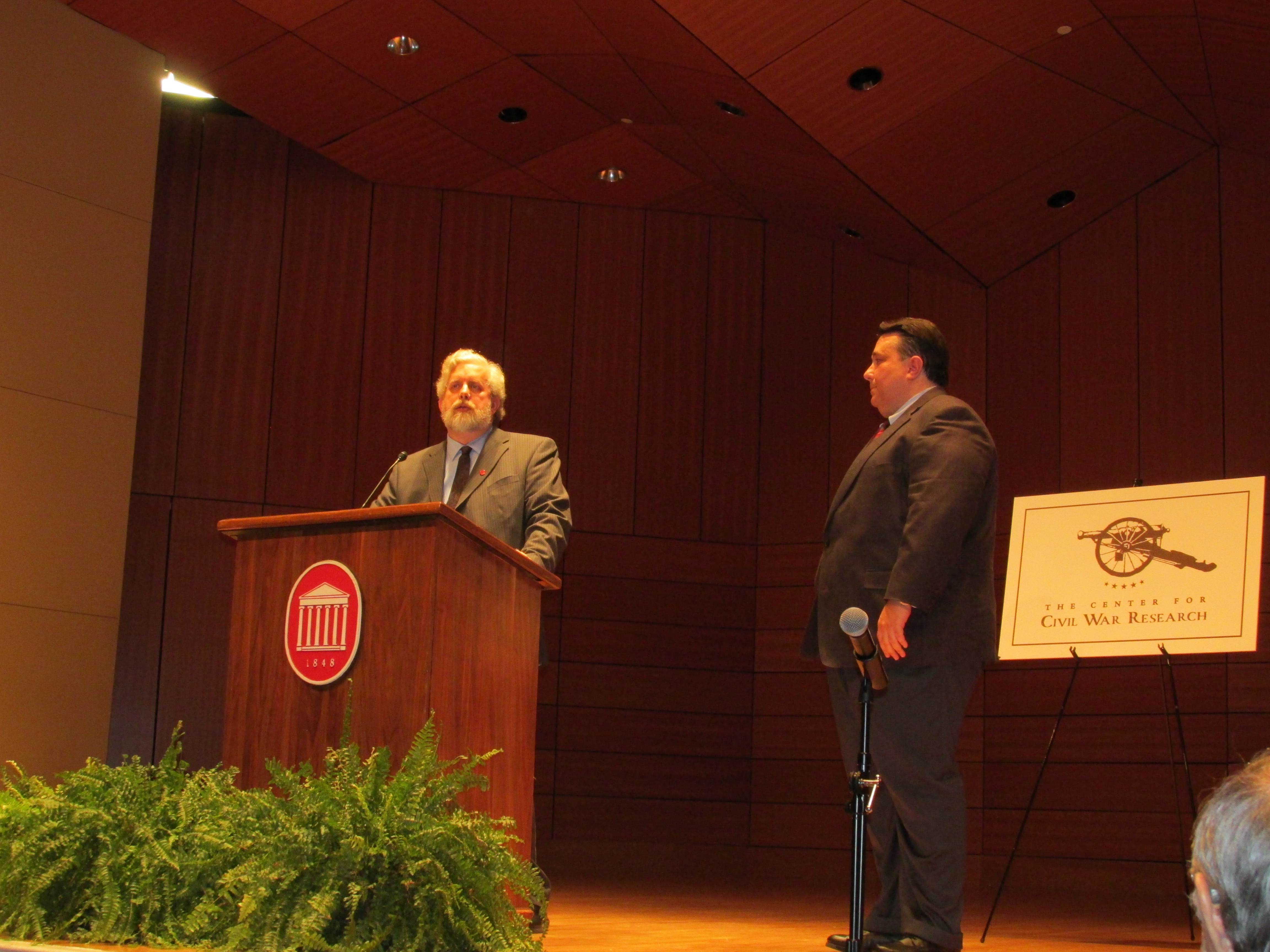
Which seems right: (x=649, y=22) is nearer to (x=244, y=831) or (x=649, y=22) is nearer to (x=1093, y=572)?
(x=1093, y=572)

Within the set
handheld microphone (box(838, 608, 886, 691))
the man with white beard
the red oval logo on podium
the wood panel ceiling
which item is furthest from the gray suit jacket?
the wood panel ceiling

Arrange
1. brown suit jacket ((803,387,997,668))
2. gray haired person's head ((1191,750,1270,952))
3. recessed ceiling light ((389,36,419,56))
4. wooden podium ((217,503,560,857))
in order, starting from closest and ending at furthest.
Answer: gray haired person's head ((1191,750,1270,952))
wooden podium ((217,503,560,857))
brown suit jacket ((803,387,997,668))
recessed ceiling light ((389,36,419,56))

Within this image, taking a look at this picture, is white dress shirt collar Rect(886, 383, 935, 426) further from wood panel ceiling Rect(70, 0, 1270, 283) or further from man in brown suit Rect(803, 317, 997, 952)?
wood panel ceiling Rect(70, 0, 1270, 283)

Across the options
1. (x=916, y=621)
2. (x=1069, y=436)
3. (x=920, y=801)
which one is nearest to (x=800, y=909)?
(x=920, y=801)

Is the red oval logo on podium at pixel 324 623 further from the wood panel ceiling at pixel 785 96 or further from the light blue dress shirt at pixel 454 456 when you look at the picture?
the wood panel ceiling at pixel 785 96

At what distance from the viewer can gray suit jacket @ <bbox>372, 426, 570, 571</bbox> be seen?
3447 mm

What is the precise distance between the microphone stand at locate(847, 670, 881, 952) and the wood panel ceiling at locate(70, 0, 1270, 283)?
3184mm

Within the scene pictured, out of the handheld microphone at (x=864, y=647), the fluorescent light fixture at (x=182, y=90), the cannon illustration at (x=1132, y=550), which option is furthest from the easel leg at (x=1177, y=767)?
the fluorescent light fixture at (x=182, y=90)

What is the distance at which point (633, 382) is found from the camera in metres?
7.08

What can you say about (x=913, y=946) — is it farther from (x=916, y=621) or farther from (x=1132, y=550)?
(x=1132, y=550)

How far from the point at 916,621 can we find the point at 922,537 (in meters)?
0.20

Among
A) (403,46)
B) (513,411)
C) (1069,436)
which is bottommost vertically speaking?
(1069,436)

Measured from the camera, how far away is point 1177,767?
230 inches

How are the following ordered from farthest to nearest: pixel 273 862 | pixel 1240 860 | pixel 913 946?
pixel 913 946 < pixel 273 862 < pixel 1240 860
